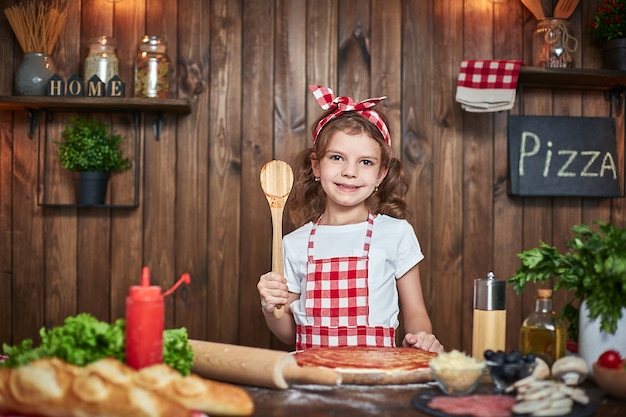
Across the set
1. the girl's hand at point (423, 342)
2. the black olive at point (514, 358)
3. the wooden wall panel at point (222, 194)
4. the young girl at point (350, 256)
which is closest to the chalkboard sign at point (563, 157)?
the young girl at point (350, 256)

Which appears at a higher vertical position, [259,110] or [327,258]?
[259,110]

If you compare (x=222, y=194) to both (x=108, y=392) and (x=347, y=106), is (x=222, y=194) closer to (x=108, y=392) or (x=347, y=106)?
(x=347, y=106)

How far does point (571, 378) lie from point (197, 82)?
70.6 inches

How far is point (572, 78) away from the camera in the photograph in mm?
2689

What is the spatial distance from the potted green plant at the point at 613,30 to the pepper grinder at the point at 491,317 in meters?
1.55

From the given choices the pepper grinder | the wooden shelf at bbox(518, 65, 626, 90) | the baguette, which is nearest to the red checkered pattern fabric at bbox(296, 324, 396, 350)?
the pepper grinder

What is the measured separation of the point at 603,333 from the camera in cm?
141

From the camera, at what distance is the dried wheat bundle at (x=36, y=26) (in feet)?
8.32

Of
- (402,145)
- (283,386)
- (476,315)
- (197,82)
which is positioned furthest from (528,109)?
(283,386)

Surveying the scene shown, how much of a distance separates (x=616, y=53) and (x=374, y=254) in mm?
1319

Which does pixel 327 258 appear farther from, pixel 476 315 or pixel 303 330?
pixel 476 315

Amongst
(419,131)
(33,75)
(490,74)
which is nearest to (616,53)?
(490,74)

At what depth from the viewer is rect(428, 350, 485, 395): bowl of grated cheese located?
1.26 m

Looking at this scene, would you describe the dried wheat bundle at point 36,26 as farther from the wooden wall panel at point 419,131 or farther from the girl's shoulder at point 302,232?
the wooden wall panel at point 419,131
